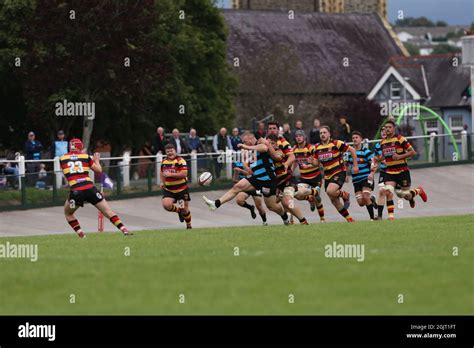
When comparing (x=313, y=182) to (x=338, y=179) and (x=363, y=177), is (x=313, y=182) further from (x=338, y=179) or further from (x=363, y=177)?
(x=363, y=177)

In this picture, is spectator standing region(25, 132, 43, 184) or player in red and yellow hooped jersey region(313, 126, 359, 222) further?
spectator standing region(25, 132, 43, 184)

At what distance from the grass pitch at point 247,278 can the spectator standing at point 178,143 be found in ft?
70.9

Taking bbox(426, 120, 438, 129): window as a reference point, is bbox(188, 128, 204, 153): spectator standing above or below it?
above

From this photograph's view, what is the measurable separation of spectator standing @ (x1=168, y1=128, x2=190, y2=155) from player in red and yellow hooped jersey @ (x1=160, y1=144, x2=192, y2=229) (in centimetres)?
1294

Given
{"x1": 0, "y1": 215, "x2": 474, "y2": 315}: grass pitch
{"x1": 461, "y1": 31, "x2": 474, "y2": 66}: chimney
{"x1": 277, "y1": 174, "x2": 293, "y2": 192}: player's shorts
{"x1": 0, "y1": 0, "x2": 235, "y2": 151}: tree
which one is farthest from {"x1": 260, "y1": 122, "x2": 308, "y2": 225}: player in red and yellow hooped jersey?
{"x1": 461, "y1": 31, "x2": 474, "y2": 66}: chimney

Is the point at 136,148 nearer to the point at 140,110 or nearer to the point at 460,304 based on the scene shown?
the point at 140,110

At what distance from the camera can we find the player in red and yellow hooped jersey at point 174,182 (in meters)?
30.2

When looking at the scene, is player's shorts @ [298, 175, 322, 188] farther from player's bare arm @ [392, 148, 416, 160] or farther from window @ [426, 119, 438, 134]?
window @ [426, 119, 438, 134]

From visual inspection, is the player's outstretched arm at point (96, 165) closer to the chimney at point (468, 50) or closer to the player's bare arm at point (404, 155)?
the player's bare arm at point (404, 155)

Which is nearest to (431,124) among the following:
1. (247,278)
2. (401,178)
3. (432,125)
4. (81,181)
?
(432,125)

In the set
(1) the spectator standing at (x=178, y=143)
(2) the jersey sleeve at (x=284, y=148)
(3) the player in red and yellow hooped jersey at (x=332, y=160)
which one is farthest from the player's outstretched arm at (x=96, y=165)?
(1) the spectator standing at (x=178, y=143)

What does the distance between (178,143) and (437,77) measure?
187 ft

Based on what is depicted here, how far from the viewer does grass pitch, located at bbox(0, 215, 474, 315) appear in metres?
15.2
